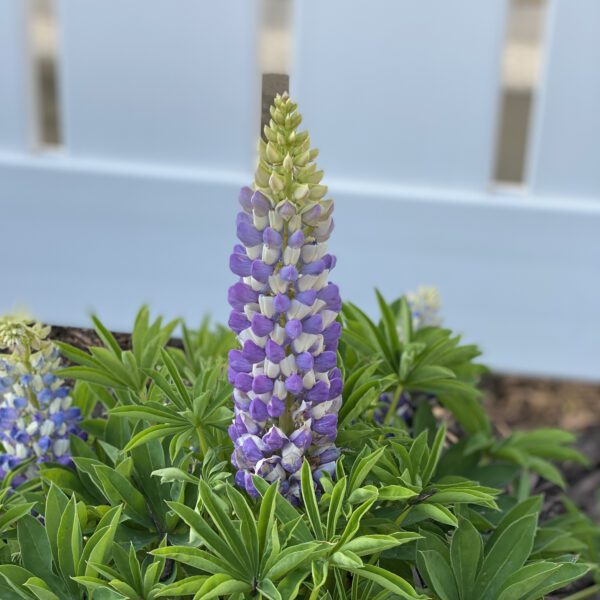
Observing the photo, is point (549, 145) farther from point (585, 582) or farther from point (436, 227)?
point (585, 582)

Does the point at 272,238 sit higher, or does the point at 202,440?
the point at 272,238

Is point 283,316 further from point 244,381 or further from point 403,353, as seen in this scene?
point 403,353

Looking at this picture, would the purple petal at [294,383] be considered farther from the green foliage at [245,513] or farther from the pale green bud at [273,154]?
the pale green bud at [273,154]

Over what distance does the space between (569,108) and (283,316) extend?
1294 mm

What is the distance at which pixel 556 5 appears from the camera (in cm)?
168

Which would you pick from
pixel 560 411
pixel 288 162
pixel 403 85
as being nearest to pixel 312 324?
pixel 288 162

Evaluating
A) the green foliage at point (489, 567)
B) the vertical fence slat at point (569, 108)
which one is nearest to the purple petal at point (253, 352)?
the green foliage at point (489, 567)

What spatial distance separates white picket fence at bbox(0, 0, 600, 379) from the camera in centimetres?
172

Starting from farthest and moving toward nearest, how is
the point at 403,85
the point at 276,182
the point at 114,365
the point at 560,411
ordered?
the point at 560,411 < the point at 403,85 < the point at 114,365 < the point at 276,182

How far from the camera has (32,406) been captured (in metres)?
0.83

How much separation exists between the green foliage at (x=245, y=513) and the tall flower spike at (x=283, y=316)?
3cm

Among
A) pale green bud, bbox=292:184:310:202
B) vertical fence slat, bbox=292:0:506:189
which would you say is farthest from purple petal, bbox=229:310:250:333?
vertical fence slat, bbox=292:0:506:189

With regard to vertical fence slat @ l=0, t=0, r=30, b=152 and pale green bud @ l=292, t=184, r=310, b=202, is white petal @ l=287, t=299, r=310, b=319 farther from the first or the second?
vertical fence slat @ l=0, t=0, r=30, b=152

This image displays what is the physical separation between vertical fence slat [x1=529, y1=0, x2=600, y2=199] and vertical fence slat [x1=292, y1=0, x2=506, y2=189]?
0.10m
